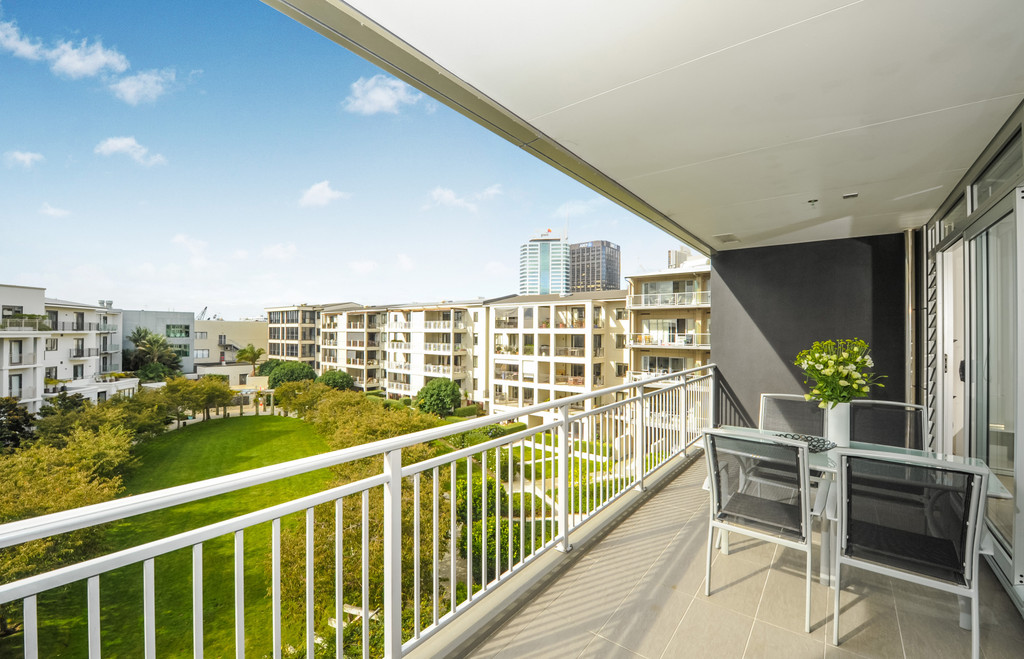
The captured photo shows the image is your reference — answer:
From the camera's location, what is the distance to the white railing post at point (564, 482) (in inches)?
100

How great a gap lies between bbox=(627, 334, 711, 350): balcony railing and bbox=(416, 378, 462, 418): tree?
10461 millimetres

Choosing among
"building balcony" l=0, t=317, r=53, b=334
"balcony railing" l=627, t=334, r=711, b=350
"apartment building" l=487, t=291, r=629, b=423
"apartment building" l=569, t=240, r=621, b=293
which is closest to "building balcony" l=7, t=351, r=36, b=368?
"building balcony" l=0, t=317, r=53, b=334

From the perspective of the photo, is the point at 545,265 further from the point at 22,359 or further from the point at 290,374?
the point at 22,359

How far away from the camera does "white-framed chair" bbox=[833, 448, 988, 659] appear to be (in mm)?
1681

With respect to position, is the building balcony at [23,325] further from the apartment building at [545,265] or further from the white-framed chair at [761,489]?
the apartment building at [545,265]

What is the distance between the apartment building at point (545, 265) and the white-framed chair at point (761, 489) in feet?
242

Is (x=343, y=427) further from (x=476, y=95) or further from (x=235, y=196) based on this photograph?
(x=235, y=196)

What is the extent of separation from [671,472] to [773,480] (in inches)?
79.6

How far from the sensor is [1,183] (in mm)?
40031

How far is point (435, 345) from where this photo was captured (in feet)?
99.3

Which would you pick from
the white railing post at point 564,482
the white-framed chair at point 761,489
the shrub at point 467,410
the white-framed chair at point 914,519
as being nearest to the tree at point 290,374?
the shrub at point 467,410

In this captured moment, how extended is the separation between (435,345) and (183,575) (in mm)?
18169

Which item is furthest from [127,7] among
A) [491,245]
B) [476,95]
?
[476,95]

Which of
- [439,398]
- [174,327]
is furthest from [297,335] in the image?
[439,398]
